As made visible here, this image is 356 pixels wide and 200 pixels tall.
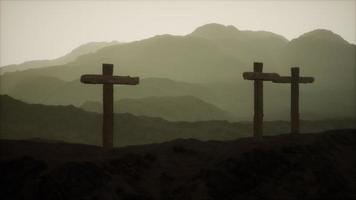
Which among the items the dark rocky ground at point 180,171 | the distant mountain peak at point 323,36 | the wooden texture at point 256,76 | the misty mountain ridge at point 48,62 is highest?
the distant mountain peak at point 323,36

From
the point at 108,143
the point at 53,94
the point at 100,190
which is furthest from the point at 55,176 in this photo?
the point at 53,94

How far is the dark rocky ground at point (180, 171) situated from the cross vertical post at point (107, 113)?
0.53 metres

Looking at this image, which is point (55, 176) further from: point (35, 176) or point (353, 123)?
point (353, 123)

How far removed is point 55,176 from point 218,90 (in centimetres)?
7434

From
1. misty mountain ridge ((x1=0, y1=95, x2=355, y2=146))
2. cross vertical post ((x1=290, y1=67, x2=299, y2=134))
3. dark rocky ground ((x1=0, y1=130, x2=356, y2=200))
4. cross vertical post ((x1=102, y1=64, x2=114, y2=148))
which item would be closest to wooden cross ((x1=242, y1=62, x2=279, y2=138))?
cross vertical post ((x1=290, y1=67, x2=299, y2=134))

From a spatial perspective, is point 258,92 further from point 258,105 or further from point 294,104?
point 294,104

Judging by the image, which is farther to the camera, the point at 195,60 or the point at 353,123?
the point at 195,60

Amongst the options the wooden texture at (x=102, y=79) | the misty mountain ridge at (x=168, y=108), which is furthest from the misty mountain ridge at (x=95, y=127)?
the wooden texture at (x=102, y=79)

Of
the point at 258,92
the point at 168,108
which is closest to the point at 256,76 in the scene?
the point at 258,92

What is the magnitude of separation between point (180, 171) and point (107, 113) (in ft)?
10.6

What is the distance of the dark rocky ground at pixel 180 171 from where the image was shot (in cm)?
833

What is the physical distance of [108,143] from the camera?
11.5m

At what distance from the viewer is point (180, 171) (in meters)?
9.35

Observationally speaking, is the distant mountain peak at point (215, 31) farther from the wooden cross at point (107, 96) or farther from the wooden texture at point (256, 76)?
the wooden cross at point (107, 96)
